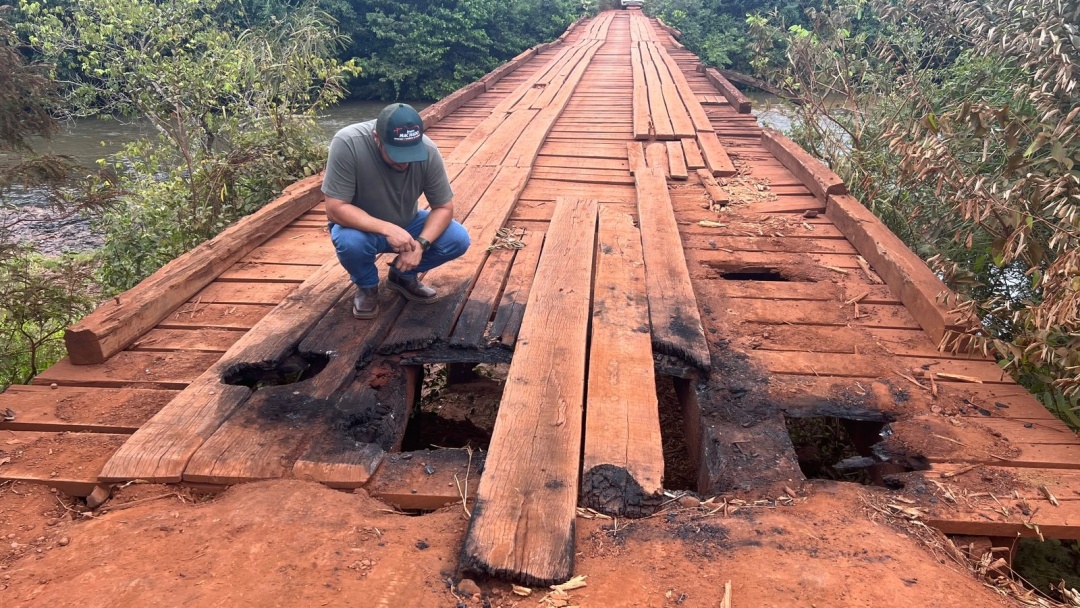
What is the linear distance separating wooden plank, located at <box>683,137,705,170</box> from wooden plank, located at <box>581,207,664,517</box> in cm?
248

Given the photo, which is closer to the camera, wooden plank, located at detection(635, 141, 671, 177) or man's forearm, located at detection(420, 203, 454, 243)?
man's forearm, located at detection(420, 203, 454, 243)

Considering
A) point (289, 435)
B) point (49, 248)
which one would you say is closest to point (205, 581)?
point (289, 435)

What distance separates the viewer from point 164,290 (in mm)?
3385

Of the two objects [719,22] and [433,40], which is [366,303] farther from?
[719,22]

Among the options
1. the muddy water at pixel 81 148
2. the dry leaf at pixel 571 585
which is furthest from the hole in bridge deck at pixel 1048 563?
the muddy water at pixel 81 148

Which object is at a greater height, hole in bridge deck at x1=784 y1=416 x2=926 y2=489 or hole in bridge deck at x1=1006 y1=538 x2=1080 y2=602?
hole in bridge deck at x1=784 y1=416 x2=926 y2=489

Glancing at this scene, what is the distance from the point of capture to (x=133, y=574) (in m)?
1.79

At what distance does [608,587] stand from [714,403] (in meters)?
1.15

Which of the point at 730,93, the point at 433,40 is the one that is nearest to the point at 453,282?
the point at 730,93

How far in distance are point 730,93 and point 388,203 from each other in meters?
7.22

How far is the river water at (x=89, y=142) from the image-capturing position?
32.9 ft

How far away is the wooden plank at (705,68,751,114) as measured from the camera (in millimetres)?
8422

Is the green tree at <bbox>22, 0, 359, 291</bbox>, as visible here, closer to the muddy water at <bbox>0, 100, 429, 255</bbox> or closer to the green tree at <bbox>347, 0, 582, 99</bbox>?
the muddy water at <bbox>0, 100, 429, 255</bbox>

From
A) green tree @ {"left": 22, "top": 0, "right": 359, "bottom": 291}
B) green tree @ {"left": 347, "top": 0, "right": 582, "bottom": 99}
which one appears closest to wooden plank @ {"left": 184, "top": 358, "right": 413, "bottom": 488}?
green tree @ {"left": 22, "top": 0, "right": 359, "bottom": 291}
